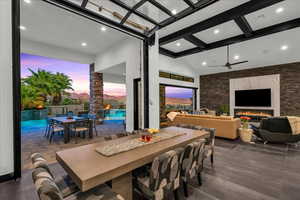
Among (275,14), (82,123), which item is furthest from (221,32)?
(82,123)

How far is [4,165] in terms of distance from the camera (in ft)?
6.78

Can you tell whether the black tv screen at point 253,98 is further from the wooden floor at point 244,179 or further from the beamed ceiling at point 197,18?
the wooden floor at point 244,179

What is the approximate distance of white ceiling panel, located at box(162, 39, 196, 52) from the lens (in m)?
5.68

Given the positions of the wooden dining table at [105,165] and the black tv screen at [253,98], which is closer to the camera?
the wooden dining table at [105,165]

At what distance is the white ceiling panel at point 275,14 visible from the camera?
3.47 m

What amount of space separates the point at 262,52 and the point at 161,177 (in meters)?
7.39

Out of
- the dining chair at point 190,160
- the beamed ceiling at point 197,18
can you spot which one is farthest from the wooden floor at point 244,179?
the beamed ceiling at point 197,18

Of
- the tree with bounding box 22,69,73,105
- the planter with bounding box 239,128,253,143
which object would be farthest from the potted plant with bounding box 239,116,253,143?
the tree with bounding box 22,69,73,105

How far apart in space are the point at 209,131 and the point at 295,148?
2.90 meters

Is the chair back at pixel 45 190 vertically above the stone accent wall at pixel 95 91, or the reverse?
the stone accent wall at pixel 95 91

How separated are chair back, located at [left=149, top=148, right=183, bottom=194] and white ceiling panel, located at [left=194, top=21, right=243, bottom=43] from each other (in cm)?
489

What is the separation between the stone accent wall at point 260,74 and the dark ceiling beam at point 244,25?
3.38 m

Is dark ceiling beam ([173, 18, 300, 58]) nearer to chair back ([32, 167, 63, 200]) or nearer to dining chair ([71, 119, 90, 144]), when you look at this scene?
dining chair ([71, 119, 90, 144])

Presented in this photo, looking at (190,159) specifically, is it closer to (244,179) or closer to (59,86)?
(244,179)
